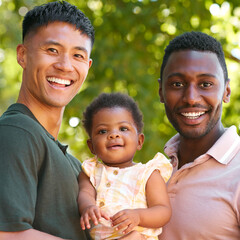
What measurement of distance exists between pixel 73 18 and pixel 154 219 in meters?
1.32

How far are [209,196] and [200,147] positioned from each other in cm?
48

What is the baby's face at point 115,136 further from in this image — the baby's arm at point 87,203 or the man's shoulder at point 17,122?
the man's shoulder at point 17,122

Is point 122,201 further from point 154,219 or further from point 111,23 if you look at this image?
point 111,23

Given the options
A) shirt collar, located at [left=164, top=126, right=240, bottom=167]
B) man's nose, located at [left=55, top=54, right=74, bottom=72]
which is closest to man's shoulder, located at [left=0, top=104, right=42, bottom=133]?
man's nose, located at [left=55, top=54, right=74, bottom=72]

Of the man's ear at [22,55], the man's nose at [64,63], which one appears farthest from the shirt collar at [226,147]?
the man's ear at [22,55]

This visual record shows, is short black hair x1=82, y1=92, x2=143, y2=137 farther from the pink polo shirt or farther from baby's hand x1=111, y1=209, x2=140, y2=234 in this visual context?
baby's hand x1=111, y1=209, x2=140, y2=234

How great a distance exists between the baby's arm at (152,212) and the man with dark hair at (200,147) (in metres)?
0.18

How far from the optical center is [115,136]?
8.72 feet

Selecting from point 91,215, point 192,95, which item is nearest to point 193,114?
point 192,95

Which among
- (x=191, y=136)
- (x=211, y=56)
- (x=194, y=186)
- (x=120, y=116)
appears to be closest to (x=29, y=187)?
(x=120, y=116)

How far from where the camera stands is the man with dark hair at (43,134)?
83.4 inches

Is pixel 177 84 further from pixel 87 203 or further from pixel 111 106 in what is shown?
pixel 87 203

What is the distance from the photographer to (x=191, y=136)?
290 cm

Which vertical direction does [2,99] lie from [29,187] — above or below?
above
